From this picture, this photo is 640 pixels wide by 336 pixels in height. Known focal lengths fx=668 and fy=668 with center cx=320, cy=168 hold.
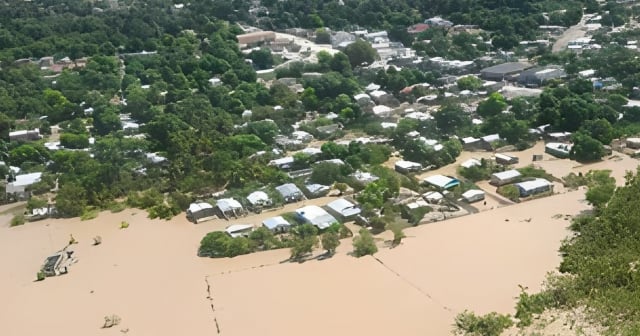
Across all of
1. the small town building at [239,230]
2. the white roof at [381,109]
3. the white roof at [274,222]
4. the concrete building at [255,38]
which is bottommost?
the concrete building at [255,38]

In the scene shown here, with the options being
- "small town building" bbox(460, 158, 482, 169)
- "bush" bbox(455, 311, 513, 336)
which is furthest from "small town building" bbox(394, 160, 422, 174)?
"bush" bbox(455, 311, 513, 336)

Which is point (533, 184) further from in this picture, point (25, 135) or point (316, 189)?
point (25, 135)

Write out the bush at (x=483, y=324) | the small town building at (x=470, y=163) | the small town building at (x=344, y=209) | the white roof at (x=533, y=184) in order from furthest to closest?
the small town building at (x=470, y=163) → the white roof at (x=533, y=184) → the small town building at (x=344, y=209) → the bush at (x=483, y=324)

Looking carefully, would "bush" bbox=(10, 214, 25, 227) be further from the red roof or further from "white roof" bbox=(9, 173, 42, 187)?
the red roof

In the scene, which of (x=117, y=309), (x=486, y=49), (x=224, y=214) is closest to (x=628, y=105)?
(x=486, y=49)

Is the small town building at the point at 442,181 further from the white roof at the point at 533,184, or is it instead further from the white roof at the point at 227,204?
the white roof at the point at 227,204

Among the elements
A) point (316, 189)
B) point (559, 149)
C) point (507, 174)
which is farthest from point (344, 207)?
point (559, 149)

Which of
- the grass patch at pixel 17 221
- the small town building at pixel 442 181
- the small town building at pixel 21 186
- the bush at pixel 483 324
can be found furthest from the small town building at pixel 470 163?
the small town building at pixel 21 186
